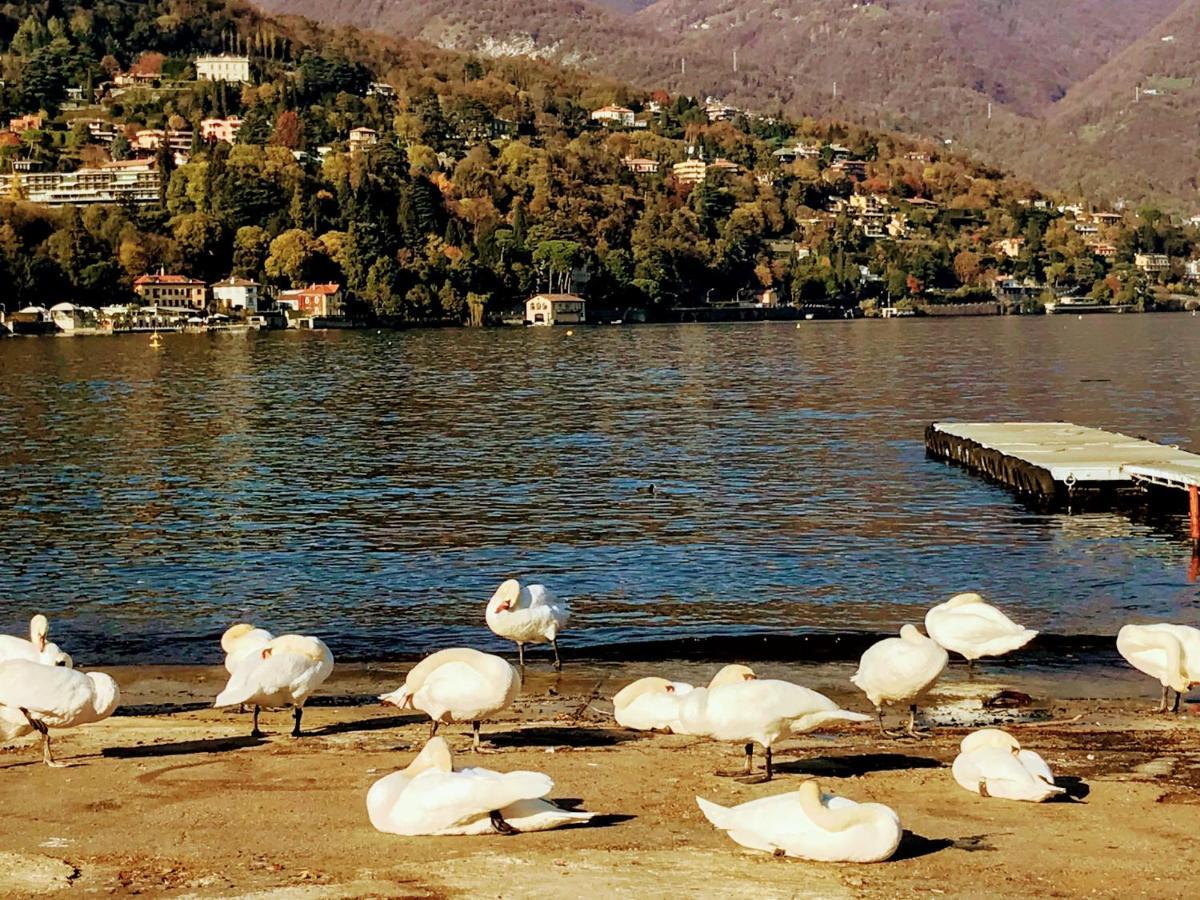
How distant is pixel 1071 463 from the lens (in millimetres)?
33375

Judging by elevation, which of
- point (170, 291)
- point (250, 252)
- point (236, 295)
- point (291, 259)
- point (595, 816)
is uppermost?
point (250, 252)

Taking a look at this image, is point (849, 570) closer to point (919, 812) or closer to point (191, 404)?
point (919, 812)

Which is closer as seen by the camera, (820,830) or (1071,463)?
(820,830)

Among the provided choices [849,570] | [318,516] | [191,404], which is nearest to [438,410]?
[191,404]

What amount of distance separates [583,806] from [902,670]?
3629 mm

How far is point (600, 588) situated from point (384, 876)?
14.4 meters

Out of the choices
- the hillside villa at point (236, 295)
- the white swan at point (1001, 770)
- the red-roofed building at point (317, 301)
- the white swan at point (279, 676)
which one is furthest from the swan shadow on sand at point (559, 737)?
the hillside villa at point (236, 295)

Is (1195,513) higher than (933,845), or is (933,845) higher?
(933,845)

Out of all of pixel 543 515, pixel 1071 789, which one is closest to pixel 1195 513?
pixel 543 515

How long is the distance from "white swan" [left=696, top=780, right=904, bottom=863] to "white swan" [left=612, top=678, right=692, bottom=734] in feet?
11.7

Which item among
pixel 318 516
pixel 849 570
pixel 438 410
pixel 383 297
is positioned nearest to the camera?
pixel 849 570

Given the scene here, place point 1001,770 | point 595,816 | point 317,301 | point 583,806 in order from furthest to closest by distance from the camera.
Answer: point 317,301 → point 1001,770 → point 583,806 → point 595,816

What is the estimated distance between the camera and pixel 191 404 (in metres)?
63.8

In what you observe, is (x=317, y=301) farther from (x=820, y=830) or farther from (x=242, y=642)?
(x=820, y=830)
